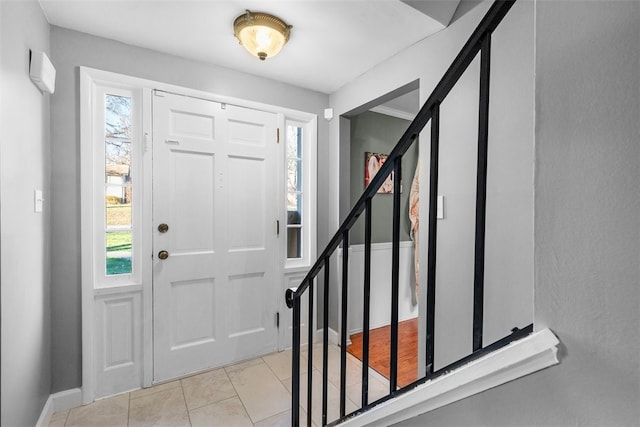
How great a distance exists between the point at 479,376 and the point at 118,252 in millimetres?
2288

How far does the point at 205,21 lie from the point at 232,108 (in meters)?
0.70

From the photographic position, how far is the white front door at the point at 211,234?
87.3 inches

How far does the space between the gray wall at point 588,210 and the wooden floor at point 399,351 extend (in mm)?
1971

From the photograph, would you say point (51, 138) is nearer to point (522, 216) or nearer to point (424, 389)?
point (424, 389)

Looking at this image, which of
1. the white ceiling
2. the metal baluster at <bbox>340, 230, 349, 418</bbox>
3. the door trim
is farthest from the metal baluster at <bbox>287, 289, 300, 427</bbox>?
the white ceiling

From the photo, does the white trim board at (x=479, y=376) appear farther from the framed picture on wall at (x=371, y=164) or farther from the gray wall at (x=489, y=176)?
the framed picture on wall at (x=371, y=164)

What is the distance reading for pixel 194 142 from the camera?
231 cm

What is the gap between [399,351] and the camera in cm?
276

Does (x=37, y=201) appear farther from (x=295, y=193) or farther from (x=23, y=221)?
(x=295, y=193)

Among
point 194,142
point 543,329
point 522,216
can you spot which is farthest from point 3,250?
point 522,216

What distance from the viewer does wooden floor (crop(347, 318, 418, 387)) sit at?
240cm

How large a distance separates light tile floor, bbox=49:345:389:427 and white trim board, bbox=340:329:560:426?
1303mm

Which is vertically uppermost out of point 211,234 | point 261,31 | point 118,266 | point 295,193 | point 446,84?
point 261,31


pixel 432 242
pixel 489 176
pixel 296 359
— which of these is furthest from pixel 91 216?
pixel 489 176
